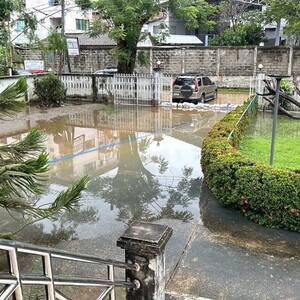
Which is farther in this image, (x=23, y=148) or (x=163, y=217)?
(x=163, y=217)

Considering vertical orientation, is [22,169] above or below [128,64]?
below

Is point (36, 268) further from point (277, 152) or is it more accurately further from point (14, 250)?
point (277, 152)

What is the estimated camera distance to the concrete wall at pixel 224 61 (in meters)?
24.0

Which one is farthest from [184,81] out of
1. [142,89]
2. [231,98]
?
[231,98]

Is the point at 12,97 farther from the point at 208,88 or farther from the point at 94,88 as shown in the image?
the point at 208,88

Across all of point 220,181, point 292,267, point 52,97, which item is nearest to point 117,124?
point 52,97

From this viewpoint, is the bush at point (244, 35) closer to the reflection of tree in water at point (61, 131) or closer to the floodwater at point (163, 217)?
the reflection of tree in water at point (61, 131)

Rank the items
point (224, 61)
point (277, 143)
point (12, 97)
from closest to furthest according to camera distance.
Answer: point (12, 97), point (277, 143), point (224, 61)

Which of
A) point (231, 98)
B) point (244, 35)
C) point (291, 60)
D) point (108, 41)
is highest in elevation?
point (244, 35)

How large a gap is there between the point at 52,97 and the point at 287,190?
44.2 feet

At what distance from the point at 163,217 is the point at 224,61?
818 inches

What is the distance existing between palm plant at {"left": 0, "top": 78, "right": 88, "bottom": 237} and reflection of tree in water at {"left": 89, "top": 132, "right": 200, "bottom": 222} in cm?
219

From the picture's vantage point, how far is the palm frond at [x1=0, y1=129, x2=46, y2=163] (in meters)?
3.76

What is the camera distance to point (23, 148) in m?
3.84
